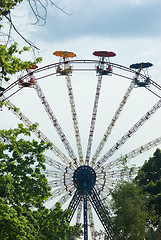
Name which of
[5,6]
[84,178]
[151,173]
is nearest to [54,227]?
[5,6]

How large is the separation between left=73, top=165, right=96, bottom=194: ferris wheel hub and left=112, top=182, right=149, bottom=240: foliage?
25.3ft

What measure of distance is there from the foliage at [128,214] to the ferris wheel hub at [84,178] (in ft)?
25.3

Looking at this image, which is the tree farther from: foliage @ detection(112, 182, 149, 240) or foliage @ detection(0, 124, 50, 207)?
foliage @ detection(0, 124, 50, 207)

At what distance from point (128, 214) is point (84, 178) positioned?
9.76m

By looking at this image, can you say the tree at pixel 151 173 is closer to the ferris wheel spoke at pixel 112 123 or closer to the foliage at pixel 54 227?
the ferris wheel spoke at pixel 112 123

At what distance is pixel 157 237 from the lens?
18.8 m

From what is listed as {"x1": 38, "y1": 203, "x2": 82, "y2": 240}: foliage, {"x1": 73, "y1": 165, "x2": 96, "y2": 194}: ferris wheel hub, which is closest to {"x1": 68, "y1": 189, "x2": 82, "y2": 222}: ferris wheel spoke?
{"x1": 73, "y1": 165, "x2": 96, "y2": 194}: ferris wheel hub

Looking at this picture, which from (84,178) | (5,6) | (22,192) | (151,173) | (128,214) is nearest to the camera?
(5,6)

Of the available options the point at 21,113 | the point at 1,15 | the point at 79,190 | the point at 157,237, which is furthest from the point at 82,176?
the point at 1,15

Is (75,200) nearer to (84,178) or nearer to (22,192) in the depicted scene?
(84,178)

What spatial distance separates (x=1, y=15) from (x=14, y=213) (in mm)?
8231

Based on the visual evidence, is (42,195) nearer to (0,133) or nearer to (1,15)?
(0,133)

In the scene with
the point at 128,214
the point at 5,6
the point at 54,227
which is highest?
the point at 5,6

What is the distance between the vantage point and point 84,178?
36.7m
